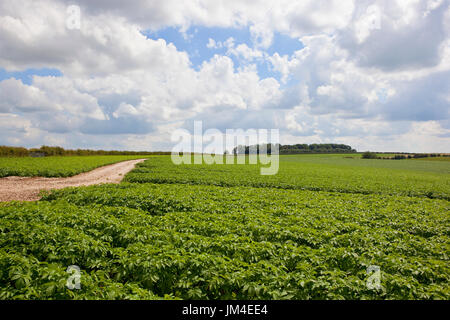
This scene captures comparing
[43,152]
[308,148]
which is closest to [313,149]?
[308,148]

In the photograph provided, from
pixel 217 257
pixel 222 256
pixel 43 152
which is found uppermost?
pixel 43 152

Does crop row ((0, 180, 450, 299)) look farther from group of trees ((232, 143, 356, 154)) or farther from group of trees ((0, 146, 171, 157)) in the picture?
group of trees ((232, 143, 356, 154))

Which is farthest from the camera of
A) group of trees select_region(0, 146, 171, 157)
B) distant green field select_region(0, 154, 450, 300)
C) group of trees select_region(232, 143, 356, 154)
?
group of trees select_region(232, 143, 356, 154)

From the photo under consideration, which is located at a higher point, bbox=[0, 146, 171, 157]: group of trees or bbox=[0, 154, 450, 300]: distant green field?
bbox=[0, 146, 171, 157]: group of trees

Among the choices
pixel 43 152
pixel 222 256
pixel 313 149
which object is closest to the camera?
pixel 222 256

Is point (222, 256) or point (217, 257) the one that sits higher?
point (217, 257)

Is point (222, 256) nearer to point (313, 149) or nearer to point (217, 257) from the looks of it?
point (217, 257)

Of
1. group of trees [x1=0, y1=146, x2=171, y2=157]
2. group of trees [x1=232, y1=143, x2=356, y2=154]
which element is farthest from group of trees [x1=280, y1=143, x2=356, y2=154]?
group of trees [x1=0, y1=146, x2=171, y2=157]

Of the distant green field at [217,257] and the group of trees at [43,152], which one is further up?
the group of trees at [43,152]

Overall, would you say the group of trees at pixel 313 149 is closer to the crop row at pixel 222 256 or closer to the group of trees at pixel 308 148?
the group of trees at pixel 308 148

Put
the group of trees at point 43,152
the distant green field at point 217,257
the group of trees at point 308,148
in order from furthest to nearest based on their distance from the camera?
the group of trees at point 308,148
the group of trees at point 43,152
the distant green field at point 217,257

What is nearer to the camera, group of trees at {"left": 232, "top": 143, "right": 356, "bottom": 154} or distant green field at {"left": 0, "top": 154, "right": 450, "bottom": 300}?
distant green field at {"left": 0, "top": 154, "right": 450, "bottom": 300}

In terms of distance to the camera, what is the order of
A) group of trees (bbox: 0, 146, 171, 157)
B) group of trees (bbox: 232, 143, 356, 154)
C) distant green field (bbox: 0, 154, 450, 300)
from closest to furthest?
1. distant green field (bbox: 0, 154, 450, 300)
2. group of trees (bbox: 0, 146, 171, 157)
3. group of trees (bbox: 232, 143, 356, 154)

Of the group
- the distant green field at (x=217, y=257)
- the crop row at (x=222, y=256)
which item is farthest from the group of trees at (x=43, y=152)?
the crop row at (x=222, y=256)
